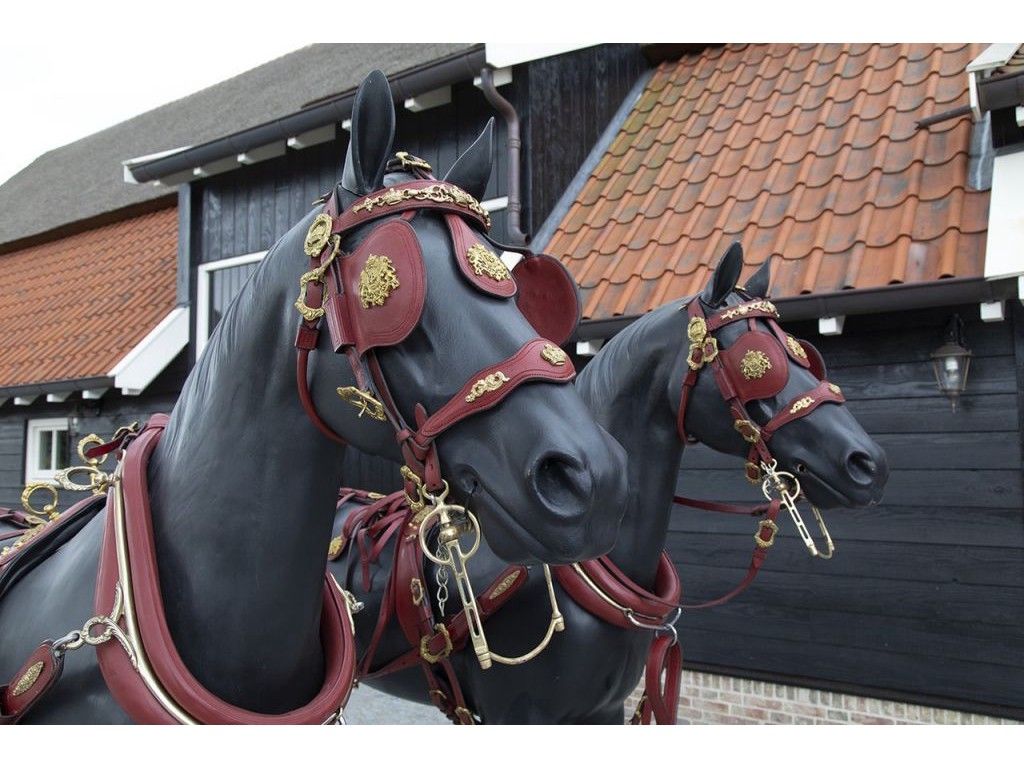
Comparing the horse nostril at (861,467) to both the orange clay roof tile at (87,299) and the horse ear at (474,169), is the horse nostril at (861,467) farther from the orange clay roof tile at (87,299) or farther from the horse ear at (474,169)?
the orange clay roof tile at (87,299)

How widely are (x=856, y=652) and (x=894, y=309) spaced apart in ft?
6.11

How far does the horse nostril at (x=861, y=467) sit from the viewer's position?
2721 millimetres

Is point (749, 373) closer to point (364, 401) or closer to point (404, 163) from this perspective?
point (404, 163)

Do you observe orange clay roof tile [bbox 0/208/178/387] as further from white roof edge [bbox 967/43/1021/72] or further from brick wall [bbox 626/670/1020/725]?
white roof edge [bbox 967/43/1021/72]

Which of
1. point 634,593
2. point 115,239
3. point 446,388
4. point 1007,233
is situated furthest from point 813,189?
point 115,239

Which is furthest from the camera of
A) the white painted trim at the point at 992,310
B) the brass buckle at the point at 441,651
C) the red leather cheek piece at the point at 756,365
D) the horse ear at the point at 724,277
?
the white painted trim at the point at 992,310

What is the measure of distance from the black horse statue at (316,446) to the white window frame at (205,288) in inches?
247

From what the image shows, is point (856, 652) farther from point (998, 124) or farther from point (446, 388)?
point (446, 388)

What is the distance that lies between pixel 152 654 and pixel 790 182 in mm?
4678

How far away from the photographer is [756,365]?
2705 millimetres

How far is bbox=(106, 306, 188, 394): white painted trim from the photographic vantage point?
717cm

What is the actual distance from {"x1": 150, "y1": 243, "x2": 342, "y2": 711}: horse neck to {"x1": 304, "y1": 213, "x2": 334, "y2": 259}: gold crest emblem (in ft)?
0.25

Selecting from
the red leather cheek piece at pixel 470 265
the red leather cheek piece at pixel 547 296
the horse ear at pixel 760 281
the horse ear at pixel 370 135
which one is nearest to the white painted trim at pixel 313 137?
the horse ear at pixel 760 281

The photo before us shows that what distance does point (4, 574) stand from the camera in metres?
1.66
